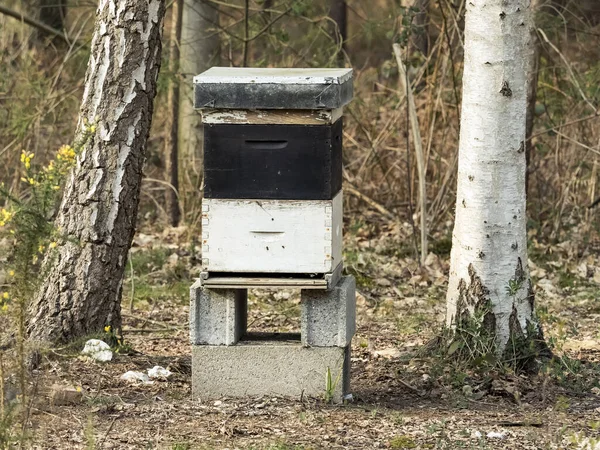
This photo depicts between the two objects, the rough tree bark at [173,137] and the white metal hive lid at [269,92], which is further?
the rough tree bark at [173,137]

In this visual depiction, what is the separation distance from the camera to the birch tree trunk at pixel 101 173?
18.5ft

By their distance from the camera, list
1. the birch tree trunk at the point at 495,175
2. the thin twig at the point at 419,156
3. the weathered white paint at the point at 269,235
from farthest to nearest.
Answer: the thin twig at the point at 419,156, the birch tree trunk at the point at 495,175, the weathered white paint at the point at 269,235

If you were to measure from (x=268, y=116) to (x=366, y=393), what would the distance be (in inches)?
64.2

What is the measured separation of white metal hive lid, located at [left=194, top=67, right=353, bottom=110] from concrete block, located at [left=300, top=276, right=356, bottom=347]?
919 millimetres

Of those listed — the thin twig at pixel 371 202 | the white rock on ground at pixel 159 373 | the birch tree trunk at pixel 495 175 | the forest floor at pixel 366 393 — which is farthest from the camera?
the thin twig at pixel 371 202

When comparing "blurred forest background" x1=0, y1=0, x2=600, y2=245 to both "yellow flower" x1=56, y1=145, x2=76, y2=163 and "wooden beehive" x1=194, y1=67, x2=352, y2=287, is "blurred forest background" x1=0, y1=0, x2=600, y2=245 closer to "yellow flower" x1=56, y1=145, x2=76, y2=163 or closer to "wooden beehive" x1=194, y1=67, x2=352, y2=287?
"wooden beehive" x1=194, y1=67, x2=352, y2=287

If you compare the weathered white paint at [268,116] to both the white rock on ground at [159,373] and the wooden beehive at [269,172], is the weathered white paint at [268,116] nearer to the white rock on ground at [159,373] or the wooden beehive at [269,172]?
the wooden beehive at [269,172]

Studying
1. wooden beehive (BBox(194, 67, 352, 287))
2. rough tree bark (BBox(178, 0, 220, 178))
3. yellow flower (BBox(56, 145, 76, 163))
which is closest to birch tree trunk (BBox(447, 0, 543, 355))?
wooden beehive (BBox(194, 67, 352, 287))

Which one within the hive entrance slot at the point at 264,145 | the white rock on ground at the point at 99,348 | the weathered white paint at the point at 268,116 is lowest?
the white rock on ground at the point at 99,348

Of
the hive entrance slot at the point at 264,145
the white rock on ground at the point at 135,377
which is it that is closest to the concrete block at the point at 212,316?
the white rock on ground at the point at 135,377

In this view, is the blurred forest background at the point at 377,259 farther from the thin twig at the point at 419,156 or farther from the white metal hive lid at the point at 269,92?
the white metal hive lid at the point at 269,92

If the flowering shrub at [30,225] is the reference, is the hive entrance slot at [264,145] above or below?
above

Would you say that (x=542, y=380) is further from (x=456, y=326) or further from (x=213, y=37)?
(x=213, y=37)

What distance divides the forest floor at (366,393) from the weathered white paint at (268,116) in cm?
134
